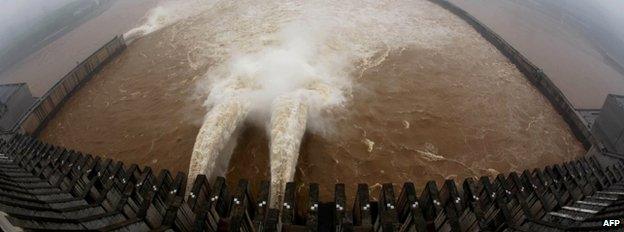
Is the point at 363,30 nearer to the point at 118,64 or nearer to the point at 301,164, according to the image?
the point at 301,164

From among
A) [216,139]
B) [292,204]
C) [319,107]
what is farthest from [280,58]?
[292,204]

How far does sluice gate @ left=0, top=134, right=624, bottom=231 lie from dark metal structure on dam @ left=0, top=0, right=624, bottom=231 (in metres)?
0.04

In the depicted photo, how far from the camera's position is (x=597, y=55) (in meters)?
41.2

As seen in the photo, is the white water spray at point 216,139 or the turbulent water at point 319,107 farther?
the turbulent water at point 319,107

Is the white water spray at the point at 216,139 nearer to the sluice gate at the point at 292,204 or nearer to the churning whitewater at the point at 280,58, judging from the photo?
the churning whitewater at the point at 280,58

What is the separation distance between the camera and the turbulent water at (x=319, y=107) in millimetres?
22047

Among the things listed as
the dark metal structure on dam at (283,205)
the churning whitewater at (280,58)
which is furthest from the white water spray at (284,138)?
the dark metal structure on dam at (283,205)

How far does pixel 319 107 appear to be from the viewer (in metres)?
26.3

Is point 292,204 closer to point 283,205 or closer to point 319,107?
point 283,205

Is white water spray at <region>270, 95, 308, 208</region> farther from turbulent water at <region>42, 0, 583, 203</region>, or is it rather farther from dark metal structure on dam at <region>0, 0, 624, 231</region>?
dark metal structure on dam at <region>0, 0, 624, 231</region>

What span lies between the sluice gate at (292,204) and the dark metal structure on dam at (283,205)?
0.13 feet

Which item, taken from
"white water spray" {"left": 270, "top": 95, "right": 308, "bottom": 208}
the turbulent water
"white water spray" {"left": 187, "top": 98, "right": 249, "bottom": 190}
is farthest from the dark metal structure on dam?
the turbulent water

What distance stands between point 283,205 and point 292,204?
1.17ft

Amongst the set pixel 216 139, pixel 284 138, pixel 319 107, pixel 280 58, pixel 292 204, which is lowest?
pixel 319 107
